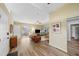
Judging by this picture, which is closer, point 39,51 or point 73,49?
point 39,51

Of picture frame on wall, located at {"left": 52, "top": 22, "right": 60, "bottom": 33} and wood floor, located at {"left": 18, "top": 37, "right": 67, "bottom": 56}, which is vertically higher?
picture frame on wall, located at {"left": 52, "top": 22, "right": 60, "bottom": 33}

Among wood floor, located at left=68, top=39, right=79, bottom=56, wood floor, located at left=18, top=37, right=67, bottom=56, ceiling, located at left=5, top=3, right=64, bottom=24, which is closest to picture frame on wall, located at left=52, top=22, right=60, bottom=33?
ceiling, located at left=5, top=3, right=64, bottom=24

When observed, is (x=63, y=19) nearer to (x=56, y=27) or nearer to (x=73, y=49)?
(x=56, y=27)

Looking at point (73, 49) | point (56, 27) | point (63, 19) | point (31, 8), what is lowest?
point (73, 49)

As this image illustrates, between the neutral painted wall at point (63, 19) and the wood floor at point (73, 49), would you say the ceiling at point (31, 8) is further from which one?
the wood floor at point (73, 49)

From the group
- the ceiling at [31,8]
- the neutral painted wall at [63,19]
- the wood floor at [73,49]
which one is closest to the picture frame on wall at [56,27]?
the neutral painted wall at [63,19]

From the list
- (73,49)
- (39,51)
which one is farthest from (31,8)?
(73,49)

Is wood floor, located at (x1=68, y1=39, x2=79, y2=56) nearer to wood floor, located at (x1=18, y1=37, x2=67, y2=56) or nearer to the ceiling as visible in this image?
wood floor, located at (x1=18, y1=37, x2=67, y2=56)

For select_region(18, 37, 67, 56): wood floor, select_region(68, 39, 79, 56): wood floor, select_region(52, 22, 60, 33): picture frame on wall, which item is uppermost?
select_region(52, 22, 60, 33): picture frame on wall

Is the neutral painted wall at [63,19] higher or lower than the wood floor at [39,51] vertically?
higher

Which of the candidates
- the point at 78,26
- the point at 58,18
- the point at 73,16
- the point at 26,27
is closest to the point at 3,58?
the point at 73,16

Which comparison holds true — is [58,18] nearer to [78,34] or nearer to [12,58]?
[12,58]

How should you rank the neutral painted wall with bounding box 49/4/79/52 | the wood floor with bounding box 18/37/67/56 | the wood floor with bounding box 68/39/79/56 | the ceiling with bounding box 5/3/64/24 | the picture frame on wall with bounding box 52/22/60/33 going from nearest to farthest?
the neutral painted wall with bounding box 49/4/79/52
the wood floor with bounding box 18/37/67/56
the wood floor with bounding box 68/39/79/56
the ceiling with bounding box 5/3/64/24
the picture frame on wall with bounding box 52/22/60/33

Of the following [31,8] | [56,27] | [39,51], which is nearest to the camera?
[39,51]
